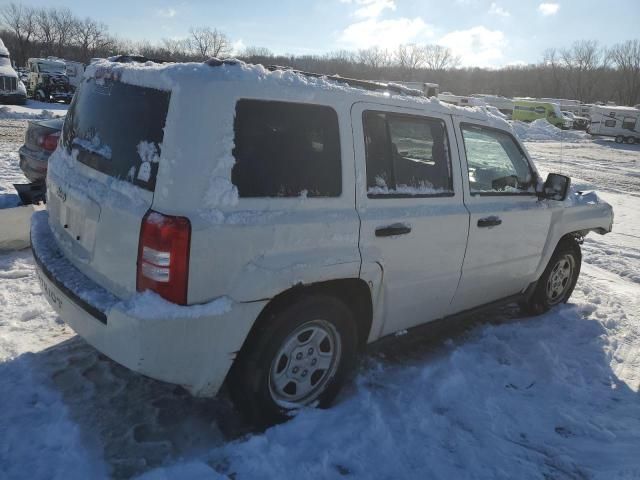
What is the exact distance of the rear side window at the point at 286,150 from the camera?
2.54 m

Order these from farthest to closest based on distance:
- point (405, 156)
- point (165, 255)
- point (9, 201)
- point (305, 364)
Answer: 1. point (9, 201)
2. point (405, 156)
3. point (305, 364)
4. point (165, 255)

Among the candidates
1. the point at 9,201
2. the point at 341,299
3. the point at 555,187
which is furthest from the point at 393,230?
the point at 9,201

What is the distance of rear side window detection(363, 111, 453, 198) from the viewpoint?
310 cm

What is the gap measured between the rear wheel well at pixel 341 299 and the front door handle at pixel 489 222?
1.13 m

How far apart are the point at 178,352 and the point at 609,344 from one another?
3870 millimetres

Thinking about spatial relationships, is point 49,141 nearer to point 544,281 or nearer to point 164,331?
point 164,331

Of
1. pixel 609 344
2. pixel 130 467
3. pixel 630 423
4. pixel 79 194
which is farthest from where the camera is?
pixel 609 344

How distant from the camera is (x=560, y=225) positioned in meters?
4.77

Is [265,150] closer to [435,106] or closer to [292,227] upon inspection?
[292,227]

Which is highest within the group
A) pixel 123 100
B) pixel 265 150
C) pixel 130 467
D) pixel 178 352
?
pixel 123 100

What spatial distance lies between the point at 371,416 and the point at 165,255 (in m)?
1.63

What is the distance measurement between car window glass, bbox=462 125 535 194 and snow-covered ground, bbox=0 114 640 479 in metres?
1.31

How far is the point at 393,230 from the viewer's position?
313 cm

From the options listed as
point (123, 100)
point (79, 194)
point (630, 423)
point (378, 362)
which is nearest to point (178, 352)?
point (79, 194)
